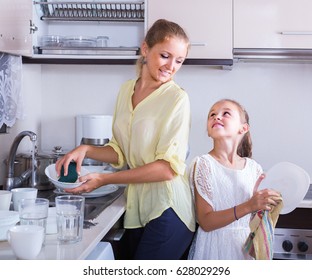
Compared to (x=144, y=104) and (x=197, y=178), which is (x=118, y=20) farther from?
(x=197, y=178)

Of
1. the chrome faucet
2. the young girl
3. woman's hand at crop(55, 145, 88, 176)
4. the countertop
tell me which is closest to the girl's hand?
the young girl

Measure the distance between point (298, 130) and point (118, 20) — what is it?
931 millimetres

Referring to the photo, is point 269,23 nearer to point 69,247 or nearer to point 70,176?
point 70,176

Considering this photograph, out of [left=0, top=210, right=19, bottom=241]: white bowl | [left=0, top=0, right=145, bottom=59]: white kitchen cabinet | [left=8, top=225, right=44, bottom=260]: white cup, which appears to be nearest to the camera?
[left=8, top=225, right=44, bottom=260]: white cup

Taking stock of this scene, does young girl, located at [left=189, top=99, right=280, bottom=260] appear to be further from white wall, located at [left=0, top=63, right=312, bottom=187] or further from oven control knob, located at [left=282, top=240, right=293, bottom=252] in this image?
white wall, located at [left=0, top=63, right=312, bottom=187]

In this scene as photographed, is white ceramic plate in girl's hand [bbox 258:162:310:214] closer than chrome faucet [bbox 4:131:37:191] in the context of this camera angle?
Yes

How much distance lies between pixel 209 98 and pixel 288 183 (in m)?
0.95

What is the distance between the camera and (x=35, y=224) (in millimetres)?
1062

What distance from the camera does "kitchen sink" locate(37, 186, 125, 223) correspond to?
1400 millimetres

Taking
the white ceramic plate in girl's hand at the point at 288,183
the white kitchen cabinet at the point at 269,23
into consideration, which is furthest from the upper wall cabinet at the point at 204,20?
the white ceramic plate in girl's hand at the point at 288,183

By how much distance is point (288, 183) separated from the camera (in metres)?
1.33

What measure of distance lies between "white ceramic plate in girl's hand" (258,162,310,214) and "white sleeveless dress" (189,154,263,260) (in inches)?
2.9
